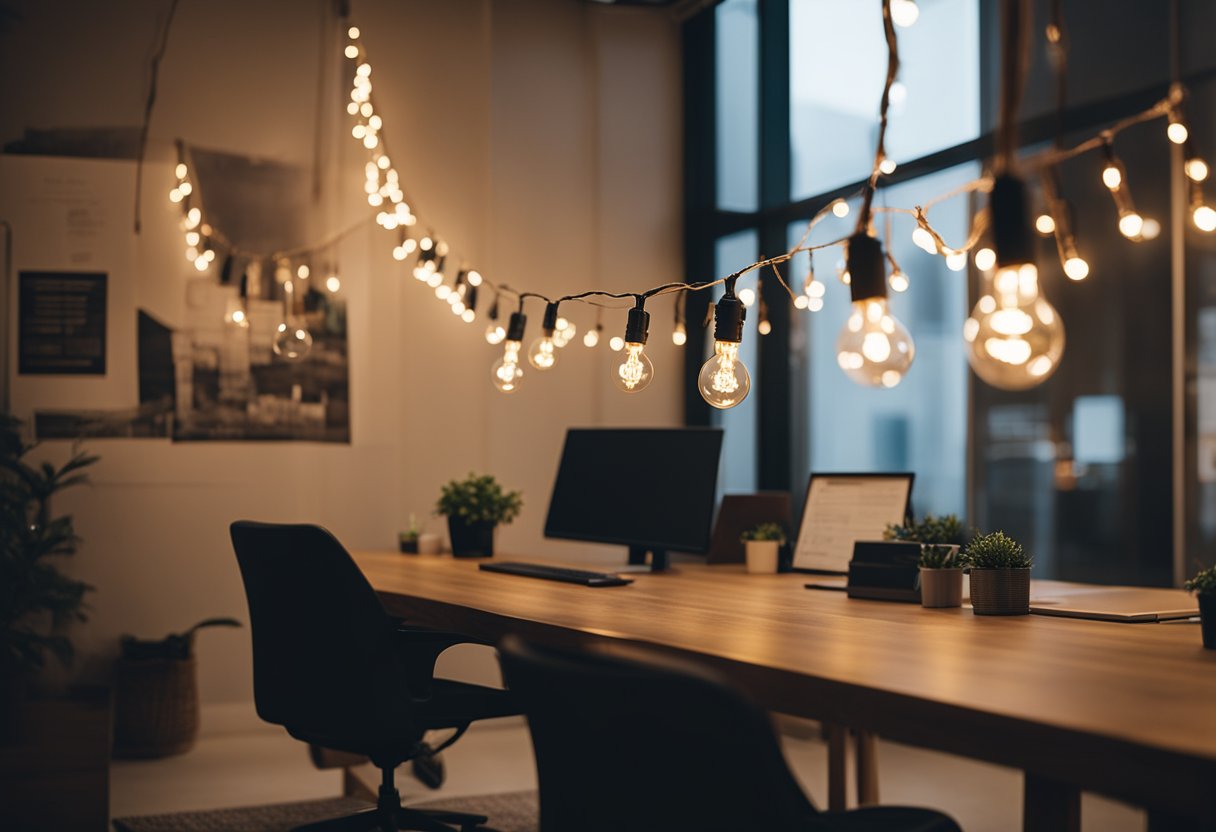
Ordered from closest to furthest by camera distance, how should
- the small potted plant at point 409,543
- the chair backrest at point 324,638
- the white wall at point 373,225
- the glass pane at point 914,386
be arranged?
the chair backrest at point 324,638, the small potted plant at point 409,543, the glass pane at point 914,386, the white wall at point 373,225

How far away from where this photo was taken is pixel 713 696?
1262 millimetres

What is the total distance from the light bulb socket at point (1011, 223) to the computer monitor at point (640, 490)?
169cm

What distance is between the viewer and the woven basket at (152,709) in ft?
15.9

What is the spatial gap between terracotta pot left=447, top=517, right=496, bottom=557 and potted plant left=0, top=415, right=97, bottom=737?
168 cm

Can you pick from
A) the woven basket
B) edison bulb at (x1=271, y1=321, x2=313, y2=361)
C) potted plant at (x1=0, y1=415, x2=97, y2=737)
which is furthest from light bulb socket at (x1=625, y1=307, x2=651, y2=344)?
the woven basket

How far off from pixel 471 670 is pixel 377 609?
10.2ft

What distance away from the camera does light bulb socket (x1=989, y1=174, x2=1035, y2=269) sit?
1.57 metres

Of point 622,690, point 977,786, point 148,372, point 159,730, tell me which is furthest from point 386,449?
point 622,690

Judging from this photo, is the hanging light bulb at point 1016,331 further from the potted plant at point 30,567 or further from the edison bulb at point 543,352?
the potted plant at point 30,567

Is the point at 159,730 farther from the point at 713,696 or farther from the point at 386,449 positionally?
the point at 713,696

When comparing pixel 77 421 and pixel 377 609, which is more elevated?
pixel 77 421

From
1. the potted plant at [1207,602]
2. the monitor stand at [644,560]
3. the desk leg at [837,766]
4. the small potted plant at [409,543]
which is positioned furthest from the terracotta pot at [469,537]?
the potted plant at [1207,602]

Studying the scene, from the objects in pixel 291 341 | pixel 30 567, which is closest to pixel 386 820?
pixel 291 341

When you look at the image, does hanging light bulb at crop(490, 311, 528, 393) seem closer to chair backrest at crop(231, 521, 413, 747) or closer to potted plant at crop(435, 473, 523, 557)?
potted plant at crop(435, 473, 523, 557)
